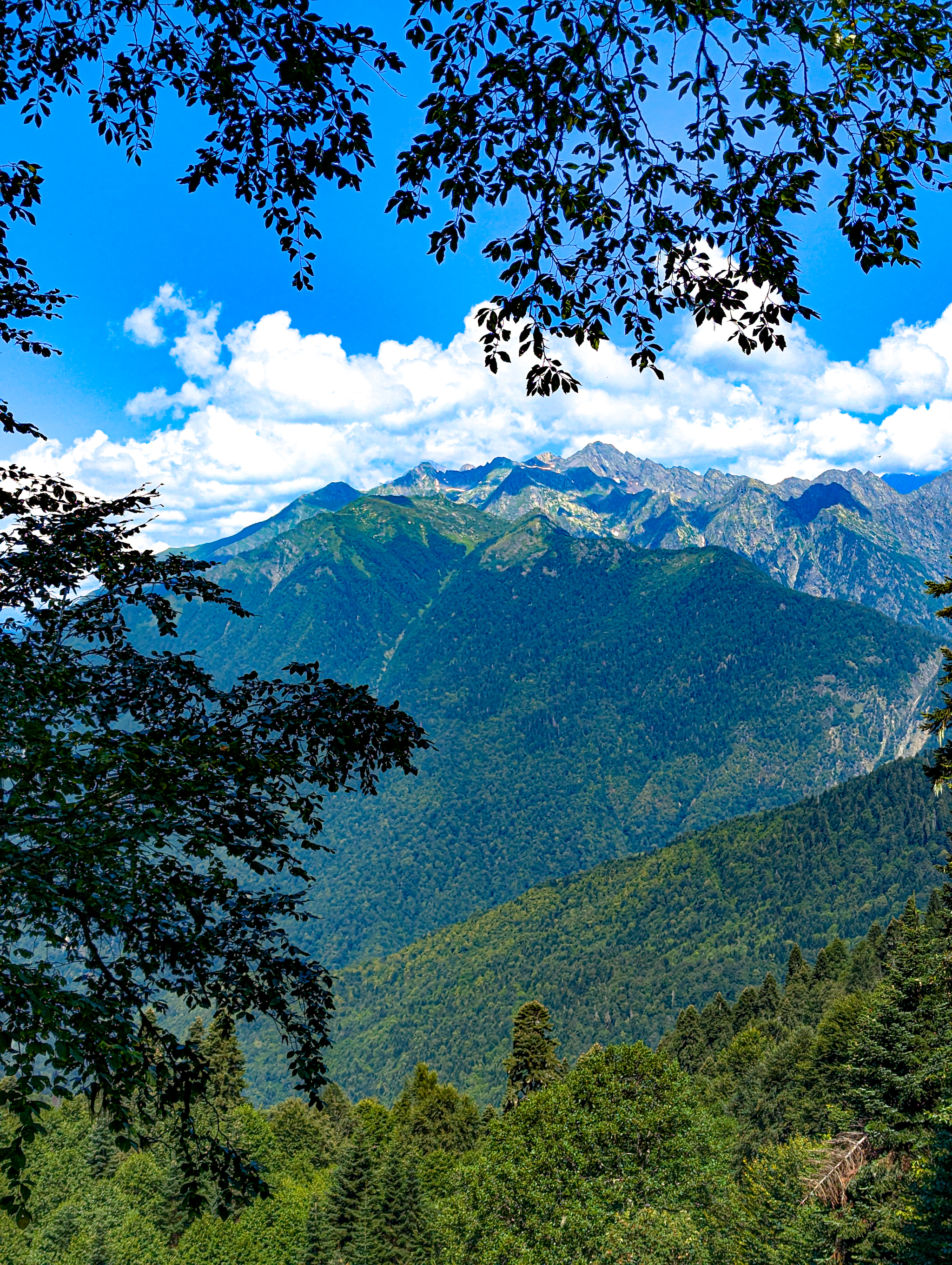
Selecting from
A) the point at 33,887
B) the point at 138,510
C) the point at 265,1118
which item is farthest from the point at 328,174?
the point at 265,1118

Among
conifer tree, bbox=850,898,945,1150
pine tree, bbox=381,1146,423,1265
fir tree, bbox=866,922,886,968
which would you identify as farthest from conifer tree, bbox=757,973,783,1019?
conifer tree, bbox=850,898,945,1150

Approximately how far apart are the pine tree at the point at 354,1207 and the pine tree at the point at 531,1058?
26.1ft

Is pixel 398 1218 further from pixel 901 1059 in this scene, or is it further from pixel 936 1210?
pixel 936 1210

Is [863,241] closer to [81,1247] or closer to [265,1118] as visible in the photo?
[81,1247]

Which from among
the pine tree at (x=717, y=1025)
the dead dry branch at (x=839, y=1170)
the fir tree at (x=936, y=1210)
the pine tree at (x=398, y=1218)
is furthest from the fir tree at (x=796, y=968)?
the fir tree at (x=936, y=1210)

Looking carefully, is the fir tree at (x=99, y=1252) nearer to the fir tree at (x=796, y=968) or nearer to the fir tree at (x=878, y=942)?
the fir tree at (x=878, y=942)

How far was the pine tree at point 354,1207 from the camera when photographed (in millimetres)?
41688

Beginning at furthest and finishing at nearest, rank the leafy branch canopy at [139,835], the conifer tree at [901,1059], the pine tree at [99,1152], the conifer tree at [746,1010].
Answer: the conifer tree at [746,1010] < the pine tree at [99,1152] < the conifer tree at [901,1059] < the leafy branch canopy at [139,835]

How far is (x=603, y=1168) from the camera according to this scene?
2559 cm

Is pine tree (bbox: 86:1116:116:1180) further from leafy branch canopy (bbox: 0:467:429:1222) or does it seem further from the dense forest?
leafy branch canopy (bbox: 0:467:429:1222)

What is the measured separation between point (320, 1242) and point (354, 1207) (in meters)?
2.39

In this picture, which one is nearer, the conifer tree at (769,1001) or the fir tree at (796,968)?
the conifer tree at (769,1001)

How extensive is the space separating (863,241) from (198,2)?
5.27m

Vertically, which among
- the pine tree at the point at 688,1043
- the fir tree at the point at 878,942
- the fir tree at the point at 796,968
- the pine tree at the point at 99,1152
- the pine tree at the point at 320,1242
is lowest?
the pine tree at the point at 688,1043
